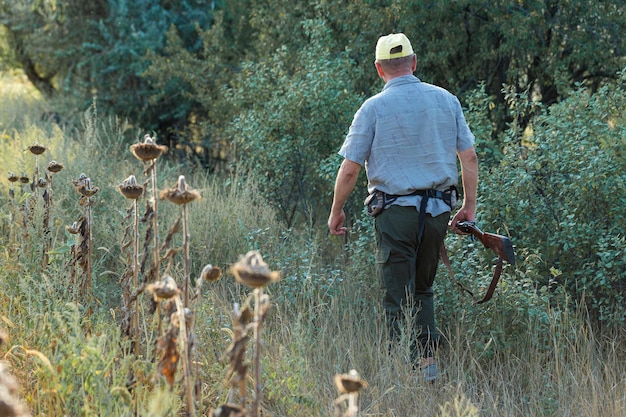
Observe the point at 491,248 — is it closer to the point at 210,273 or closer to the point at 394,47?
the point at 394,47

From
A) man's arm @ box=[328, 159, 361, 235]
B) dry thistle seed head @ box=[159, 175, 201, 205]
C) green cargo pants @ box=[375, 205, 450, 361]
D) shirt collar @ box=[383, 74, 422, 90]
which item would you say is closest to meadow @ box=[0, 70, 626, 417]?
dry thistle seed head @ box=[159, 175, 201, 205]

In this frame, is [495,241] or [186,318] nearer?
[186,318]

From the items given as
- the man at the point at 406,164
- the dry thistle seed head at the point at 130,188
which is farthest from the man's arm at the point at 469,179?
the dry thistle seed head at the point at 130,188

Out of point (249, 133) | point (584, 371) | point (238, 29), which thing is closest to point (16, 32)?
point (238, 29)

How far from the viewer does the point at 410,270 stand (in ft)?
14.8

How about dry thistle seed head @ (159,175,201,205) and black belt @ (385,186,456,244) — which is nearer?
dry thistle seed head @ (159,175,201,205)

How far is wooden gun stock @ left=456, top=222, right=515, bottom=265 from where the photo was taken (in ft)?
14.1

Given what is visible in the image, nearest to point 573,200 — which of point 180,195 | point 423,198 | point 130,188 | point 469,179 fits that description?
point 469,179

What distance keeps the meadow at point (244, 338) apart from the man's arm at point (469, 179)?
1.09 feet

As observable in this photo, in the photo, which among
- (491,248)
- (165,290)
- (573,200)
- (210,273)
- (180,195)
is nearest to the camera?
(165,290)

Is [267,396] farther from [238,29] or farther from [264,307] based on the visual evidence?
[238,29]

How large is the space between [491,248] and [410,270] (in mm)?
476

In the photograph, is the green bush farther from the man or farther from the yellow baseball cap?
Answer: the yellow baseball cap

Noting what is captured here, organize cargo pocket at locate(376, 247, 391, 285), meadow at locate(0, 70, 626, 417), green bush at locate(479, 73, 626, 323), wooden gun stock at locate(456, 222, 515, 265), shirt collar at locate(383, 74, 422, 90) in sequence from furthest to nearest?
1. green bush at locate(479, 73, 626, 323)
2. cargo pocket at locate(376, 247, 391, 285)
3. shirt collar at locate(383, 74, 422, 90)
4. wooden gun stock at locate(456, 222, 515, 265)
5. meadow at locate(0, 70, 626, 417)
